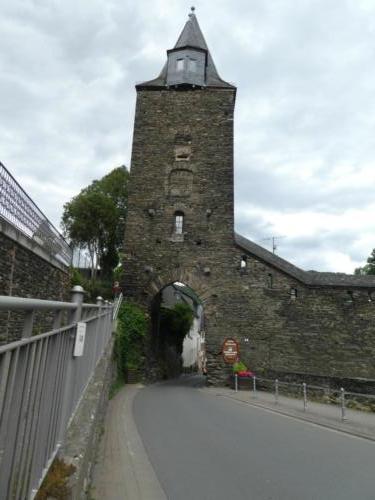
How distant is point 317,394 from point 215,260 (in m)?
7.64

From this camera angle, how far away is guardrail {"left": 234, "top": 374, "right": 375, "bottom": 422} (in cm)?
983

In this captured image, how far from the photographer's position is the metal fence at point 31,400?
5.15 feet

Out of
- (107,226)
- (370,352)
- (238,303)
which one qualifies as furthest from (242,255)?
(107,226)

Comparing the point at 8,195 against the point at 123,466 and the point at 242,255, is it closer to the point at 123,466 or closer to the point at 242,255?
the point at 123,466

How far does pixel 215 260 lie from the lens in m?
18.7

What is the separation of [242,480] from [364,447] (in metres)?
2.87

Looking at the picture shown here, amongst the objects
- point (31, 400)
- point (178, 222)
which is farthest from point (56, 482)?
point (178, 222)

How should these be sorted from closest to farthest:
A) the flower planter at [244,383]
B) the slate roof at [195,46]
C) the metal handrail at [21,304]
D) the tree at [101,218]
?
the metal handrail at [21,304] < the flower planter at [244,383] < the slate roof at [195,46] < the tree at [101,218]

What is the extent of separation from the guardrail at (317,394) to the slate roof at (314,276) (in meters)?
5.27

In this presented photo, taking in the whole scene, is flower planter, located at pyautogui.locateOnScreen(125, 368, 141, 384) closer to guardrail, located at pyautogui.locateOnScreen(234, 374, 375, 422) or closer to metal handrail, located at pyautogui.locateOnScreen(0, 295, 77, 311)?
guardrail, located at pyautogui.locateOnScreen(234, 374, 375, 422)

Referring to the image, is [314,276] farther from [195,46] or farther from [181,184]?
[195,46]

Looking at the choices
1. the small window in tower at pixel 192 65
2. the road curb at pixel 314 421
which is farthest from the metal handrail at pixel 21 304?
the small window in tower at pixel 192 65

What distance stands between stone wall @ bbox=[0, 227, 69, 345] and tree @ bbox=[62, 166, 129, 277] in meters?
21.9

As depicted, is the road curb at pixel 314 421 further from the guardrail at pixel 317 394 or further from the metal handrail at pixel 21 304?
the metal handrail at pixel 21 304
